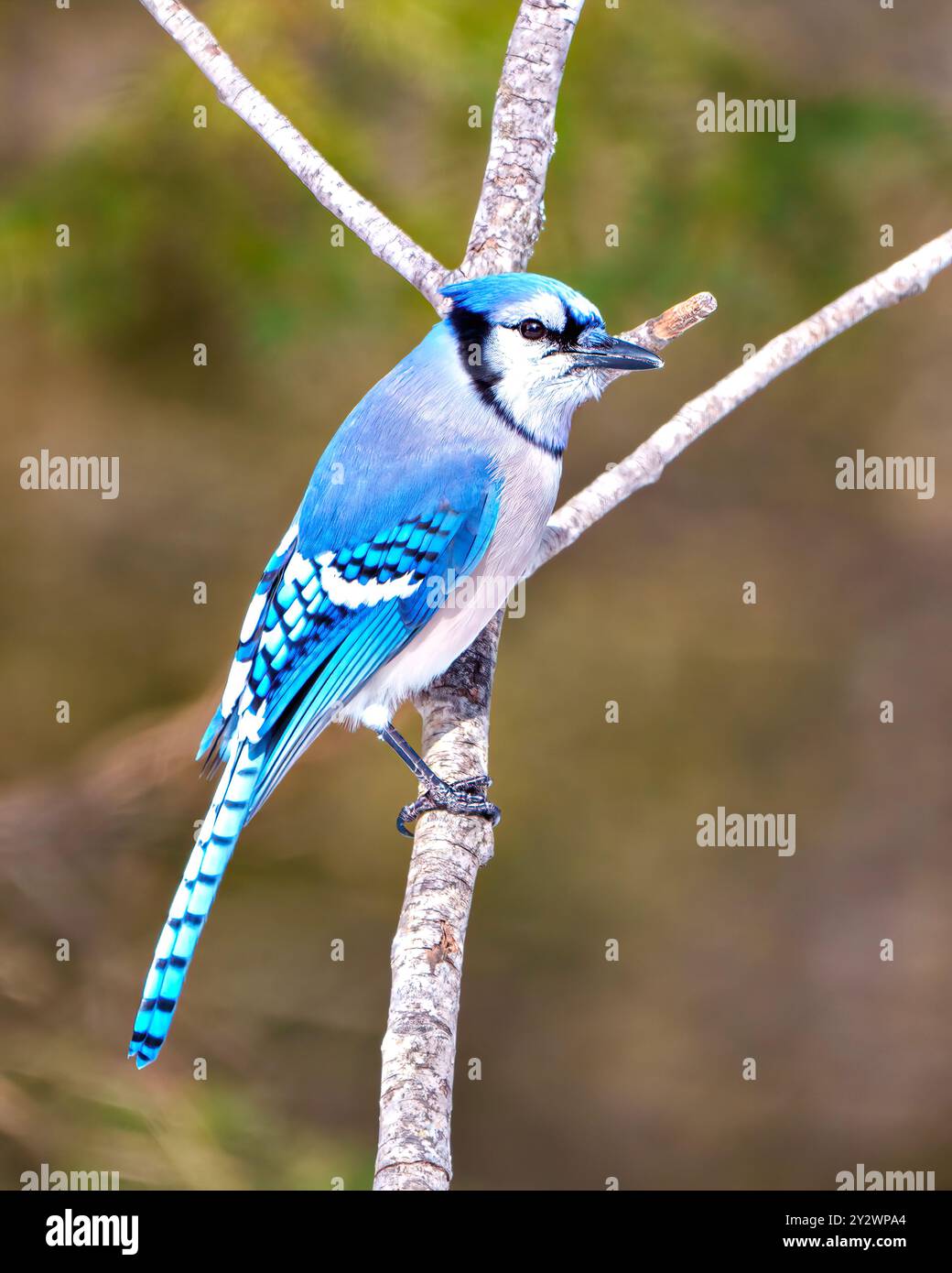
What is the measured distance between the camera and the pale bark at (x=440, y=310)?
1.90m

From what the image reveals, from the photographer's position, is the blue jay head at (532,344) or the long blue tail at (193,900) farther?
the blue jay head at (532,344)

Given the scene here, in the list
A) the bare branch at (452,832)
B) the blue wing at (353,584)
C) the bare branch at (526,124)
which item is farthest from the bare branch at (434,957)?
the bare branch at (526,124)

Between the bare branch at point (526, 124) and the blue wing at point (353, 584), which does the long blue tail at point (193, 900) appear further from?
the bare branch at point (526, 124)

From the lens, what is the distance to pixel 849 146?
3557 millimetres

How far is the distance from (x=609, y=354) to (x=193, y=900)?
116 cm

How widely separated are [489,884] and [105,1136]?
1474mm

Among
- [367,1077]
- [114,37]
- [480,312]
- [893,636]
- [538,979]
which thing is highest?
[114,37]

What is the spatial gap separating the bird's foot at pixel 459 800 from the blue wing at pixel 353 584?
227 millimetres

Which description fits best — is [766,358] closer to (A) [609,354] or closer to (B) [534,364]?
(A) [609,354]

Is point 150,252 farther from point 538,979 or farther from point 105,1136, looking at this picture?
point 538,979

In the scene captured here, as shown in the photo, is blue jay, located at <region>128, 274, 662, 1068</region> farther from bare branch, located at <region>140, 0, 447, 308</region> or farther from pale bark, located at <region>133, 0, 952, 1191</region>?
bare branch, located at <region>140, 0, 447, 308</region>

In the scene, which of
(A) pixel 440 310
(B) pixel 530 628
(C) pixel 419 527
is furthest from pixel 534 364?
(B) pixel 530 628

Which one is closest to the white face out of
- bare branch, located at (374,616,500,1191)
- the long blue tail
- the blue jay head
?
the blue jay head
